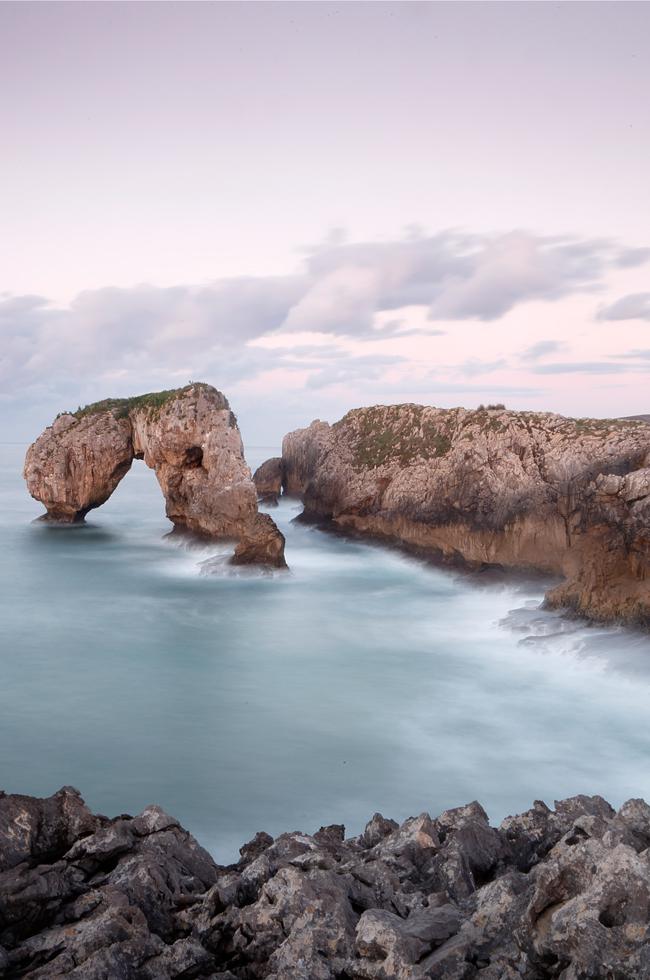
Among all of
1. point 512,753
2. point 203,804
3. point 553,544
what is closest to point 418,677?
point 512,753

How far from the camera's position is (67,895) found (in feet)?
19.6

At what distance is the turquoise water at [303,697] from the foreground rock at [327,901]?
3.49 metres

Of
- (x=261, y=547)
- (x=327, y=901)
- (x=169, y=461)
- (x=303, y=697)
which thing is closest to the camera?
(x=327, y=901)

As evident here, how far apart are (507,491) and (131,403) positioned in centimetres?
1657

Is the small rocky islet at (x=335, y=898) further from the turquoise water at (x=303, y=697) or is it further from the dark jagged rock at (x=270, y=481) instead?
the dark jagged rock at (x=270, y=481)

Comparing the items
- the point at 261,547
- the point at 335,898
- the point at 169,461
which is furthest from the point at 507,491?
the point at 335,898

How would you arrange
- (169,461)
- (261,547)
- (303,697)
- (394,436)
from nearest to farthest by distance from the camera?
(303,697), (261,547), (169,461), (394,436)

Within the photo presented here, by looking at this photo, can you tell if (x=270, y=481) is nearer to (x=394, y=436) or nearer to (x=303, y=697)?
(x=394, y=436)

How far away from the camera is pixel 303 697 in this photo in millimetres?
15109

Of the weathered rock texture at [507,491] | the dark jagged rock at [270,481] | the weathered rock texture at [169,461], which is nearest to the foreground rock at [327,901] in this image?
the weathered rock texture at [507,491]

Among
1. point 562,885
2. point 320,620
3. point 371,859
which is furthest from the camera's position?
point 320,620

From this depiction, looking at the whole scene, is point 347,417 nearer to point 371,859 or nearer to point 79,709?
point 79,709

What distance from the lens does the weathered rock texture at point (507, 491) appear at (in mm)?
17250

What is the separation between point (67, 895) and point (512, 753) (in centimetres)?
836
